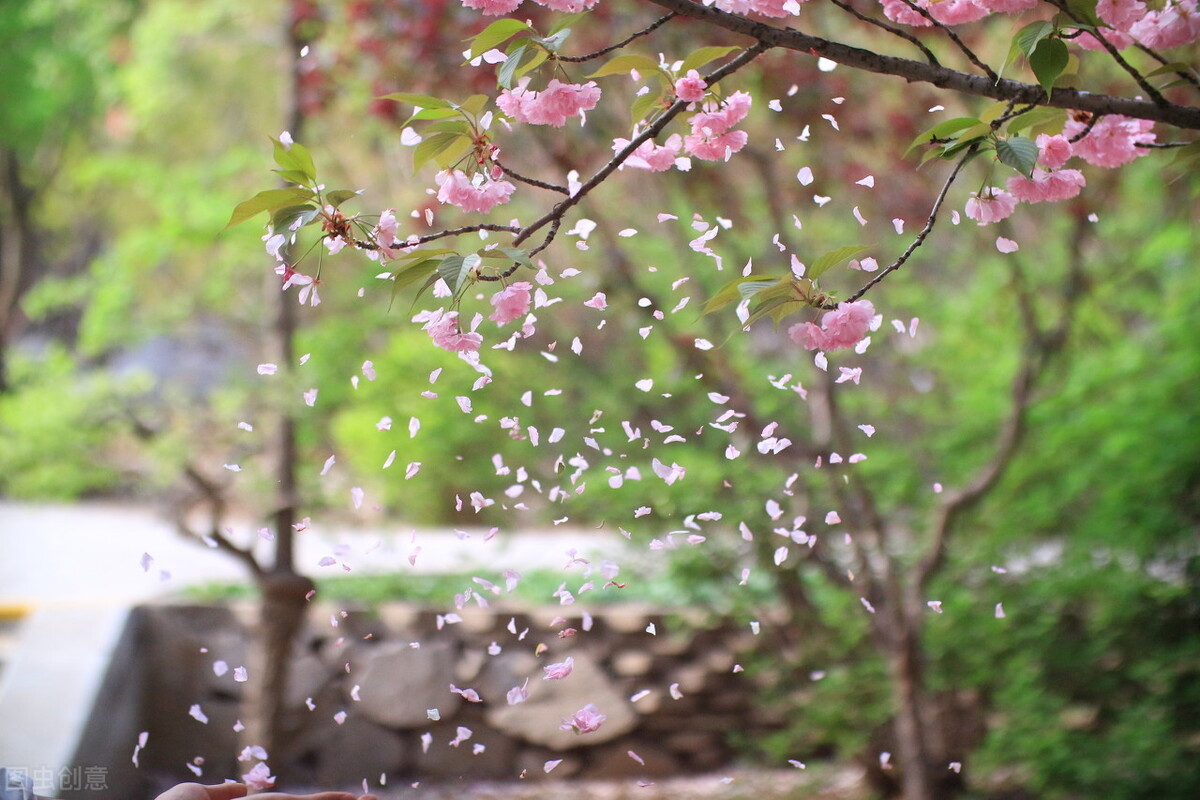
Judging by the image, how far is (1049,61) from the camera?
84 cm

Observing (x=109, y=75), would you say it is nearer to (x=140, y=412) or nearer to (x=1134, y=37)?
(x=140, y=412)

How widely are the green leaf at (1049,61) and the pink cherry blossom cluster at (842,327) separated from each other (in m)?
0.23

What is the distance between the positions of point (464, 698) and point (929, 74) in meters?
2.38

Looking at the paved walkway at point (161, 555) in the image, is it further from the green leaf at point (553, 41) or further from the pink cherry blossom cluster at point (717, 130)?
the green leaf at point (553, 41)

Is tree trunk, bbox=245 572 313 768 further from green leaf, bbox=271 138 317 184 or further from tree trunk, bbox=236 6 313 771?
green leaf, bbox=271 138 317 184

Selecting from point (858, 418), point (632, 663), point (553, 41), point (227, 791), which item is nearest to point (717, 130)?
point (553, 41)

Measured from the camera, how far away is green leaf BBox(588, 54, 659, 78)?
91 cm

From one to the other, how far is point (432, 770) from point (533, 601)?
0.54 metres

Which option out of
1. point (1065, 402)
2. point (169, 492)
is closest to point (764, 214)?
point (1065, 402)

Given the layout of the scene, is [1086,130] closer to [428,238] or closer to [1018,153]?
[1018,153]

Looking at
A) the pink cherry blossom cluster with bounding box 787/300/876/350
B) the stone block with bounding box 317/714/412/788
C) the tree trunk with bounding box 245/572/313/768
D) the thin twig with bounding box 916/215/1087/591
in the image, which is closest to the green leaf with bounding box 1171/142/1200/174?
the pink cherry blossom cluster with bounding box 787/300/876/350

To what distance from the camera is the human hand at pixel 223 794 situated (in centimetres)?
112

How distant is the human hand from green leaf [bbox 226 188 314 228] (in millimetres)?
615

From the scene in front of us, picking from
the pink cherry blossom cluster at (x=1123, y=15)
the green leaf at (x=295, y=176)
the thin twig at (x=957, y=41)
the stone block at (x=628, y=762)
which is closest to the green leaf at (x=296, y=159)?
the green leaf at (x=295, y=176)
